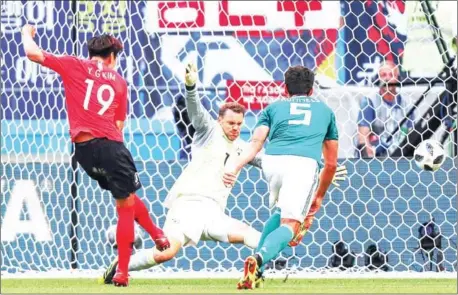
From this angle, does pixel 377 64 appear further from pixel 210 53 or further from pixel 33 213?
pixel 33 213

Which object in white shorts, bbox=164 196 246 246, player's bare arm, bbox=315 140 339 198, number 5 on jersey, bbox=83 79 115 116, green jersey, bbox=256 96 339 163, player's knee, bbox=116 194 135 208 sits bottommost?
white shorts, bbox=164 196 246 246

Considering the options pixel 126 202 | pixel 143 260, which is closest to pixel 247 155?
pixel 126 202

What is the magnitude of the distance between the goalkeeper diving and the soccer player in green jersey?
72 cm

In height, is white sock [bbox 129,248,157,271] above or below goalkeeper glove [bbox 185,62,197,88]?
below

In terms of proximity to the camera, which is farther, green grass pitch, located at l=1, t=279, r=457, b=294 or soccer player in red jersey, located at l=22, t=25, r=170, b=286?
soccer player in red jersey, located at l=22, t=25, r=170, b=286

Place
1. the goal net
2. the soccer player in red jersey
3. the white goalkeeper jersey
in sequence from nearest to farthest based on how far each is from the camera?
the soccer player in red jersey
the white goalkeeper jersey
the goal net

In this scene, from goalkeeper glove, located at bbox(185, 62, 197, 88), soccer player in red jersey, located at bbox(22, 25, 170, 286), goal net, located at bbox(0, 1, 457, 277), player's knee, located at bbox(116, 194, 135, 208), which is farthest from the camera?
goal net, located at bbox(0, 1, 457, 277)

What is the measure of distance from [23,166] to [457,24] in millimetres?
3820

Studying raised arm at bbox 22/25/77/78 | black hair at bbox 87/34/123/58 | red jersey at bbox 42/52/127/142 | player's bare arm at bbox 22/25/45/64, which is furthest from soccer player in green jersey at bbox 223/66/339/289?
player's bare arm at bbox 22/25/45/64

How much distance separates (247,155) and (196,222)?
1167 millimetres

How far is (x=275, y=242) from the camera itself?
775 cm

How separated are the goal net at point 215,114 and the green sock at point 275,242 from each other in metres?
2.50

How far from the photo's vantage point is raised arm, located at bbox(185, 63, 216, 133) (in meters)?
8.64

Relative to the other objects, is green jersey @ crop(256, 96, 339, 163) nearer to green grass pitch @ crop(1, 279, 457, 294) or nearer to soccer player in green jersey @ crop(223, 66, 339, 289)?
soccer player in green jersey @ crop(223, 66, 339, 289)
